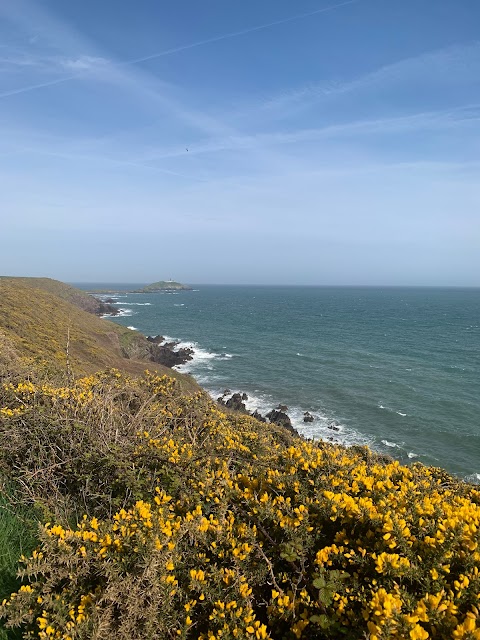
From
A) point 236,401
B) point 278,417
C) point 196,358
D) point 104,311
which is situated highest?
point 104,311

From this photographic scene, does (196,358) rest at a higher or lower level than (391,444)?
higher

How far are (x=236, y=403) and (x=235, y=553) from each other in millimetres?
29531

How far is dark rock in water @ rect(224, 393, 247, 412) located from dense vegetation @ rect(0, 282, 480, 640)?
26.1 m

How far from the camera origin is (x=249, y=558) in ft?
10.7

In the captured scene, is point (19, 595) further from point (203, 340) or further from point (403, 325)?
point (403, 325)

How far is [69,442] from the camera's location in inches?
206

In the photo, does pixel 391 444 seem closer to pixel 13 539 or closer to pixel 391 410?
pixel 391 410

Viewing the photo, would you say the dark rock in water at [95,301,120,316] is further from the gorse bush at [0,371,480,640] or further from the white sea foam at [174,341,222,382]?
the gorse bush at [0,371,480,640]

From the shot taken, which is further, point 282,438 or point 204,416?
point 282,438

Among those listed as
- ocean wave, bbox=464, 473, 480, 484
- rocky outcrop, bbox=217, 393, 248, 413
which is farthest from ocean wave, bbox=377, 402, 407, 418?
rocky outcrop, bbox=217, 393, 248, 413

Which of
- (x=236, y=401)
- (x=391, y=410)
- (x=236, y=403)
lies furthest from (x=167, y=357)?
(x=391, y=410)

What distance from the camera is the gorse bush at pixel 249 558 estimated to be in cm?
268

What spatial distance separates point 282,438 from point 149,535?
8.92m

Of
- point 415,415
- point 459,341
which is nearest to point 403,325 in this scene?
point 459,341
